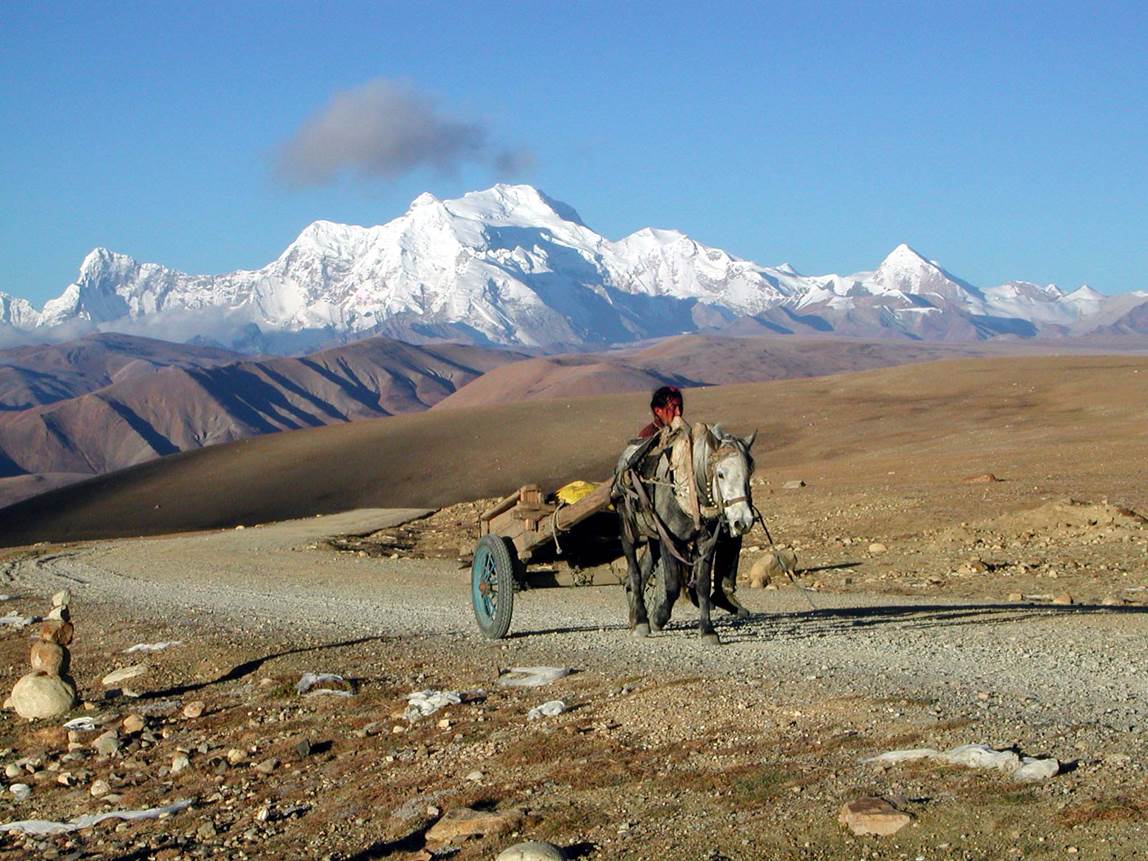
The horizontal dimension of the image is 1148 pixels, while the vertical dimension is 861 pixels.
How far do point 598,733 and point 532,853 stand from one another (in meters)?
2.49

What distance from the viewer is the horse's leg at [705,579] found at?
468 inches

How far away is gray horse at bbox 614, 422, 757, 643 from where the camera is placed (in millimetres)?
11531

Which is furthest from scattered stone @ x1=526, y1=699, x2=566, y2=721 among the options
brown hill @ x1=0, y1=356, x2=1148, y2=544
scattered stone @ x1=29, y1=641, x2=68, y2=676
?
brown hill @ x1=0, y1=356, x2=1148, y2=544

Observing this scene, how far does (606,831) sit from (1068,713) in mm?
3315

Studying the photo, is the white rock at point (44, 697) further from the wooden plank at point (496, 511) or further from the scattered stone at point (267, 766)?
the wooden plank at point (496, 511)

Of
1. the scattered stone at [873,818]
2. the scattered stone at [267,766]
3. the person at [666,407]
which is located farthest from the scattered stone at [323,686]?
the scattered stone at [873,818]

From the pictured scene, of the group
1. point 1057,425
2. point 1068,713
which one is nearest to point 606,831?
point 1068,713

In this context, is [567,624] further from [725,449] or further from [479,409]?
[479,409]

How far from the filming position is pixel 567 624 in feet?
51.7

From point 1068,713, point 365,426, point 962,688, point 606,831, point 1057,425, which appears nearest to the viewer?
point 606,831

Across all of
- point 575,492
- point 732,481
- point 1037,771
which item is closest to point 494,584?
point 575,492

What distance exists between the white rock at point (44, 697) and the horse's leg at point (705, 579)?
18.5 feet

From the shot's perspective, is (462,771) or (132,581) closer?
(462,771)

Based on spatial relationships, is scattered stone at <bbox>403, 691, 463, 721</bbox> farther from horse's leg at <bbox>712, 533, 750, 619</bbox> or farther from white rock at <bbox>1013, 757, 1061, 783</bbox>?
white rock at <bbox>1013, 757, 1061, 783</bbox>
